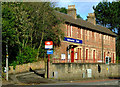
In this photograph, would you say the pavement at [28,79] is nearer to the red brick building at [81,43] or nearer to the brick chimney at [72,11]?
the red brick building at [81,43]

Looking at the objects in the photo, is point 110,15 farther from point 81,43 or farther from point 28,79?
point 28,79

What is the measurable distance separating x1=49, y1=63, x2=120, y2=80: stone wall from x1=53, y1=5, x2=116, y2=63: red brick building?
1.65 metres

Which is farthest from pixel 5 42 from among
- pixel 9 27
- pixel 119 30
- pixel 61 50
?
pixel 119 30

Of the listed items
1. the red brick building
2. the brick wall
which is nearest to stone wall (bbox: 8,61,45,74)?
the red brick building

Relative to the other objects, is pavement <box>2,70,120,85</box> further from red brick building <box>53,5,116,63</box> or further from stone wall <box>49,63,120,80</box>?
red brick building <box>53,5,116,63</box>

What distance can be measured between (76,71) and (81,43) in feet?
33.7

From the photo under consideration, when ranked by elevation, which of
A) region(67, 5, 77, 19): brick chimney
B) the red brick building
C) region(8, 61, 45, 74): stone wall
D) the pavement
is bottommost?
the pavement

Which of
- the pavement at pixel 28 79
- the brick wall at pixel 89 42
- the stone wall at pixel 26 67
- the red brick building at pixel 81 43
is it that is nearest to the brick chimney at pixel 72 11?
the red brick building at pixel 81 43

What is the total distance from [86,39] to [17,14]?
17.5m

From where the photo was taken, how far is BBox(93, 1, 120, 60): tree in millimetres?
77062

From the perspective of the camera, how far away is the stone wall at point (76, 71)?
32.9 meters

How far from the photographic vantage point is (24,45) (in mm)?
36562

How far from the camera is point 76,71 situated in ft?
120

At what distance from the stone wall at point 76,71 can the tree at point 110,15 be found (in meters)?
31.2
